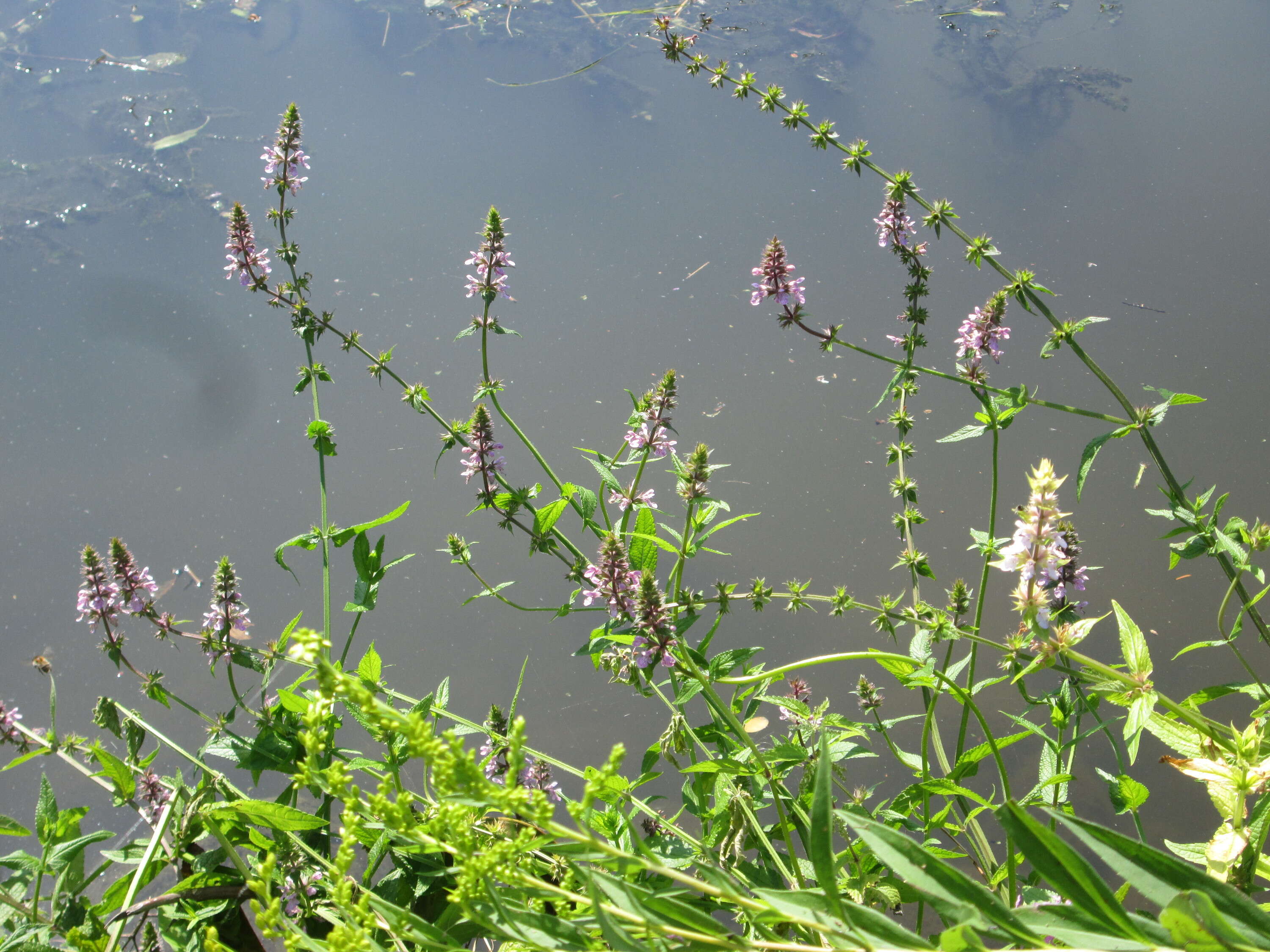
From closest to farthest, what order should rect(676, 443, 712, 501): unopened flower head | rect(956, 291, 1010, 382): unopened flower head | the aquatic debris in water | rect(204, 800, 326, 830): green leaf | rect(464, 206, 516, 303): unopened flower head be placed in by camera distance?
1. rect(204, 800, 326, 830): green leaf
2. rect(676, 443, 712, 501): unopened flower head
3. rect(956, 291, 1010, 382): unopened flower head
4. rect(464, 206, 516, 303): unopened flower head
5. the aquatic debris in water

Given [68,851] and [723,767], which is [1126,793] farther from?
[68,851]

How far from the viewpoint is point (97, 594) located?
1121 mm

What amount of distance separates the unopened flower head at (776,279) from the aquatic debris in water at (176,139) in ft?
5.80

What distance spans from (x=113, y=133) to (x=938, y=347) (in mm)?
2134

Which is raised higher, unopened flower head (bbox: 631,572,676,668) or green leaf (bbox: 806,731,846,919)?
unopened flower head (bbox: 631,572,676,668)

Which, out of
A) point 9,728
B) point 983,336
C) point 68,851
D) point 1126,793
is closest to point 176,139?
point 9,728

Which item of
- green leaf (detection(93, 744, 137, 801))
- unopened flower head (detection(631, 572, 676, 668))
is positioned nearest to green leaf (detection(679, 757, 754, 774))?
unopened flower head (detection(631, 572, 676, 668))

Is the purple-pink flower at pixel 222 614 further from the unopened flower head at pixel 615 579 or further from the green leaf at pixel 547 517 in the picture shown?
the unopened flower head at pixel 615 579

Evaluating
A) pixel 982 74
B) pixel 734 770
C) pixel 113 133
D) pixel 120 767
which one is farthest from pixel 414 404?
pixel 982 74

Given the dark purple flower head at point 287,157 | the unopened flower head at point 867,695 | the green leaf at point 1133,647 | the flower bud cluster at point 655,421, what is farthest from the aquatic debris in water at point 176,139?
the green leaf at point 1133,647

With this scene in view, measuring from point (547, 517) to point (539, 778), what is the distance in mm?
393

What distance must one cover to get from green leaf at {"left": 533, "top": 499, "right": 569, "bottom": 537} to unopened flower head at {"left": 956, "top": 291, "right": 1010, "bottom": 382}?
0.56m

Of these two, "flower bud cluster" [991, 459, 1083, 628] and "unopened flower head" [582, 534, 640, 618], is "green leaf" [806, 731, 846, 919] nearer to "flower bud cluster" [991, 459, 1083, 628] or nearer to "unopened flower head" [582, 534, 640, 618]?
"flower bud cluster" [991, 459, 1083, 628]

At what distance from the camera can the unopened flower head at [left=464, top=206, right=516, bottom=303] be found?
1.25 meters
